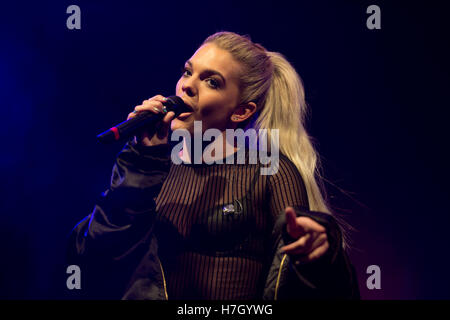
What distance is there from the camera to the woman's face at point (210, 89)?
1219mm

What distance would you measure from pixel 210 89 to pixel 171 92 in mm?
892

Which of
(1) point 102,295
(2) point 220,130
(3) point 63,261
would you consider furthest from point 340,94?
(3) point 63,261

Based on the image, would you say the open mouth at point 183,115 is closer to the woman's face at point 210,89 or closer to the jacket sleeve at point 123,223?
the woman's face at point 210,89

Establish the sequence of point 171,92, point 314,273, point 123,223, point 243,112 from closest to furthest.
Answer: point 314,273 < point 123,223 < point 243,112 < point 171,92

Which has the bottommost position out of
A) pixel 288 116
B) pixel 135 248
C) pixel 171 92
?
pixel 135 248

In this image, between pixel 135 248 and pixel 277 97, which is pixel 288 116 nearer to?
pixel 277 97

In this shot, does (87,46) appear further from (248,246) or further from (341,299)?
(341,299)

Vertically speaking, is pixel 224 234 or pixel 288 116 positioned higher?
pixel 288 116

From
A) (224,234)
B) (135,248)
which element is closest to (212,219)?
(224,234)

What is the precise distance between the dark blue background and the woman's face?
0.83m

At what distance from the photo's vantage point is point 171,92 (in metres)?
2.09

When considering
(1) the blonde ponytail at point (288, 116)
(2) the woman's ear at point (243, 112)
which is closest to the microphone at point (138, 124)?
(2) the woman's ear at point (243, 112)

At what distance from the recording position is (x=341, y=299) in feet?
3.07

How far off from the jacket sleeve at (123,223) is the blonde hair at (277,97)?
44cm
